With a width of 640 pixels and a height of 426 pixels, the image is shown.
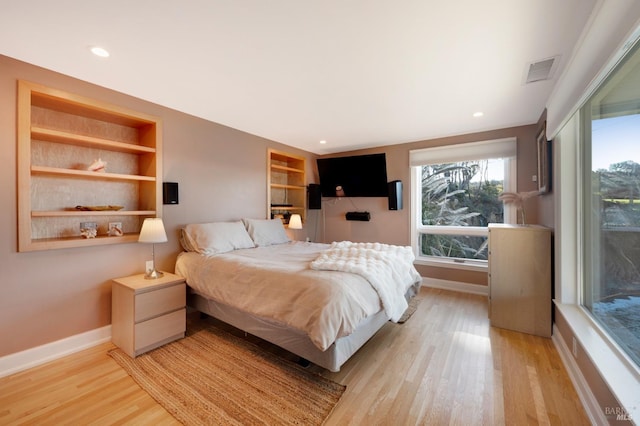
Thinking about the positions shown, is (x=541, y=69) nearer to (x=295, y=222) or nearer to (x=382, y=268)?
(x=382, y=268)

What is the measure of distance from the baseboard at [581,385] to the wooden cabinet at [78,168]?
3.70 meters

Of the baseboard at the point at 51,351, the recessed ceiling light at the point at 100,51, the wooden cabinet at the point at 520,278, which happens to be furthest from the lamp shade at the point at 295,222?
the recessed ceiling light at the point at 100,51

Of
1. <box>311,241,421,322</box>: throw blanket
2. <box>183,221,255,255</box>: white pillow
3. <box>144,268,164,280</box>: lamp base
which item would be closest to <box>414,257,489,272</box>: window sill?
<box>311,241,421,322</box>: throw blanket

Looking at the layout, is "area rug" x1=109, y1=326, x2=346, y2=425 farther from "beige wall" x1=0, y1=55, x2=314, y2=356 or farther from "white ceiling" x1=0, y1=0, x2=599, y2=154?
"white ceiling" x1=0, y1=0, x2=599, y2=154

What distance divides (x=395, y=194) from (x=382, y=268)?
2290 mm

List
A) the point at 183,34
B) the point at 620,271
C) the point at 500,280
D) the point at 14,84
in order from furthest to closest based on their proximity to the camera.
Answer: the point at 500,280
the point at 14,84
the point at 183,34
the point at 620,271

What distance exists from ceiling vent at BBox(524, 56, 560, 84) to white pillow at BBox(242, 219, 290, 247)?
319cm

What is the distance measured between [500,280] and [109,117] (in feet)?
14.2

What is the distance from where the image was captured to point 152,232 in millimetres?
2336

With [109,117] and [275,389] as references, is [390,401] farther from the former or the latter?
[109,117]

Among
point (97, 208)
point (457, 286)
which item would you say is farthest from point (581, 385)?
point (97, 208)

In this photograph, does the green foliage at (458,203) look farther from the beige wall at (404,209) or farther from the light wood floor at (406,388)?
the light wood floor at (406,388)

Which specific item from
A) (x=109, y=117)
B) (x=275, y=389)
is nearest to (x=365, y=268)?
(x=275, y=389)

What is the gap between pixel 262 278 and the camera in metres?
2.06
